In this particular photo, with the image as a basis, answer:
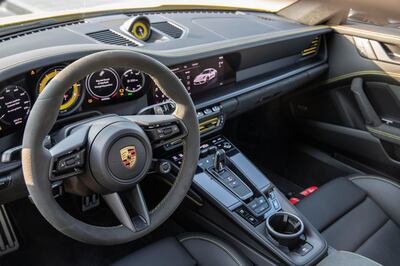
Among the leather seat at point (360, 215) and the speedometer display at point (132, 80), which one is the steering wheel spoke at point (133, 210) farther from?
the leather seat at point (360, 215)

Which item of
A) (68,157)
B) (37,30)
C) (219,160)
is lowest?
(219,160)

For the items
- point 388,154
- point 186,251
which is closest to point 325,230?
point 186,251

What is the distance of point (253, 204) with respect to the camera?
175cm

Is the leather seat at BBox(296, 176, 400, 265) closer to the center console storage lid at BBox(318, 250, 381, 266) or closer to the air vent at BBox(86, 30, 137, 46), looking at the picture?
the center console storage lid at BBox(318, 250, 381, 266)

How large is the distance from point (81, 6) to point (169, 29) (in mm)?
414

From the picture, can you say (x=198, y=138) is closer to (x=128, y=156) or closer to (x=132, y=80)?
(x=128, y=156)

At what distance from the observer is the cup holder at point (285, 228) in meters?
1.58

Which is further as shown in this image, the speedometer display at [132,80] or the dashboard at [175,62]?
the speedometer display at [132,80]

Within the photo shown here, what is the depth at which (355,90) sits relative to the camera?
2.40 meters

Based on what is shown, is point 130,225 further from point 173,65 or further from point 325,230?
point 325,230

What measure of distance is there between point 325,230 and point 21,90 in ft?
4.09

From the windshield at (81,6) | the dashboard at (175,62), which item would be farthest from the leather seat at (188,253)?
the windshield at (81,6)

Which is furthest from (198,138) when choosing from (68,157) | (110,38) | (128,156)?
(110,38)

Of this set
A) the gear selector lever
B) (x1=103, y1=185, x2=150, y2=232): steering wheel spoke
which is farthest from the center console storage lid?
(x1=103, y1=185, x2=150, y2=232): steering wheel spoke
